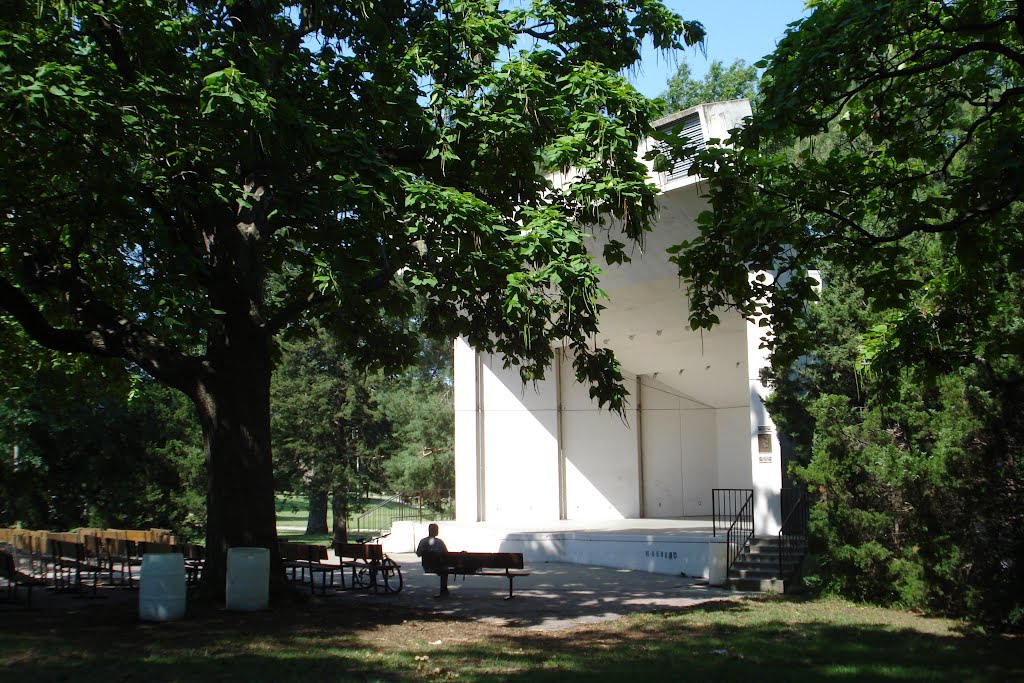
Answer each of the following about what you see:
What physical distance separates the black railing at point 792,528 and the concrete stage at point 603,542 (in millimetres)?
1081

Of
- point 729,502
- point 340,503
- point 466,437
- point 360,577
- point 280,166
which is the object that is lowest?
point 360,577

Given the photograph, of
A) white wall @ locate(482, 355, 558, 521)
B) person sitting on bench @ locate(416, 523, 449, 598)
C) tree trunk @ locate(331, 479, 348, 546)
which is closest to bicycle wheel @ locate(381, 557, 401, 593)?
person sitting on bench @ locate(416, 523, 449, 598)

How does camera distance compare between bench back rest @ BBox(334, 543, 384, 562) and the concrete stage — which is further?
the concrete stage

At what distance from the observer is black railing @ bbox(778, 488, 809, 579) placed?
15934 millimetres

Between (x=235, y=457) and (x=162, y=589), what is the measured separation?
6.09ft

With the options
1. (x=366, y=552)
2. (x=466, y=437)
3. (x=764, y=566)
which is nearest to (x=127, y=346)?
(x=366, y=552)

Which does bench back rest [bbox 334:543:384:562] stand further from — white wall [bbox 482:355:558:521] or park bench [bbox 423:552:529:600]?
white wall [bbox 482:355:558:521]

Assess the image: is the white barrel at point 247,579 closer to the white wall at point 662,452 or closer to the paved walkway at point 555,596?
the paved walkway at point 555,596

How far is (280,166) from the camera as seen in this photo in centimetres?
1028

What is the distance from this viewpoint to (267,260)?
565 inches

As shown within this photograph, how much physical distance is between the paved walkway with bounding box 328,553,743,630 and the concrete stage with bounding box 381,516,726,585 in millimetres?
532

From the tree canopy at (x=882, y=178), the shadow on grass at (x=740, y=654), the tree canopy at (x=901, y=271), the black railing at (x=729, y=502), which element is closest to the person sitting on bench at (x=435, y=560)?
the shadow on grass at (x=740, y=654)

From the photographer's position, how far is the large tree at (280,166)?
9711 millimetres

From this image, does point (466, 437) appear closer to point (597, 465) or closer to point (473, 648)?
point (597, 465)
